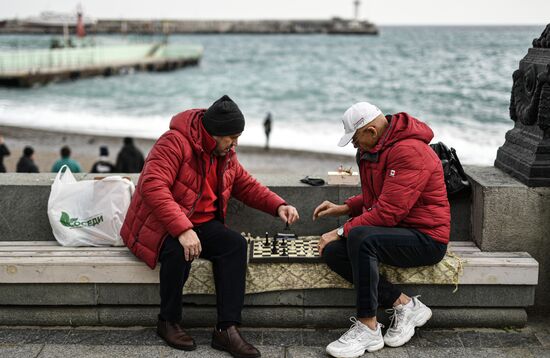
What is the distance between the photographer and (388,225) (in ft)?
13.2

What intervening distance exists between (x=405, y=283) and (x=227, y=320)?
1.05 metres

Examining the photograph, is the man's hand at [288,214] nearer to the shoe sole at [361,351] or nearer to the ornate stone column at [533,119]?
the shoe sole at [361,351]

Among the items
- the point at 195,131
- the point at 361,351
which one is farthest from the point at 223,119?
the point at 361,351

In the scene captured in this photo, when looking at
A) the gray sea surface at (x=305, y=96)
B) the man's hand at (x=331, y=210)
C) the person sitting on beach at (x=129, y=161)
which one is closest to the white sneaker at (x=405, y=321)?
the man's hand at (x=331, y=210)

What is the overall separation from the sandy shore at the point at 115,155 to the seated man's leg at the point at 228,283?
44.7ft

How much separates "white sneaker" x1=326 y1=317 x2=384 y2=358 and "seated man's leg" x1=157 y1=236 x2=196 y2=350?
776 millimetres

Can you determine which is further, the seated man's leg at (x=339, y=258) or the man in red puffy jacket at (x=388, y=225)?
the seated man's leg at (x=339, y=258)

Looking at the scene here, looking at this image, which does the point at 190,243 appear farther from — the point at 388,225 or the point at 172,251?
the point at 388,225

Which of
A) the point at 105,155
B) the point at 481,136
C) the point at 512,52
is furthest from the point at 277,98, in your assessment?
the point at 512,52

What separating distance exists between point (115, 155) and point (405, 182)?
16.8 m

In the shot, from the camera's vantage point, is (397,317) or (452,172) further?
(452,172)

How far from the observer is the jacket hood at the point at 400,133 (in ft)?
13.1

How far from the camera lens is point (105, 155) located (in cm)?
1066

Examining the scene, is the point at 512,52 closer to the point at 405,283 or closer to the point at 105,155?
the point at 105,155
